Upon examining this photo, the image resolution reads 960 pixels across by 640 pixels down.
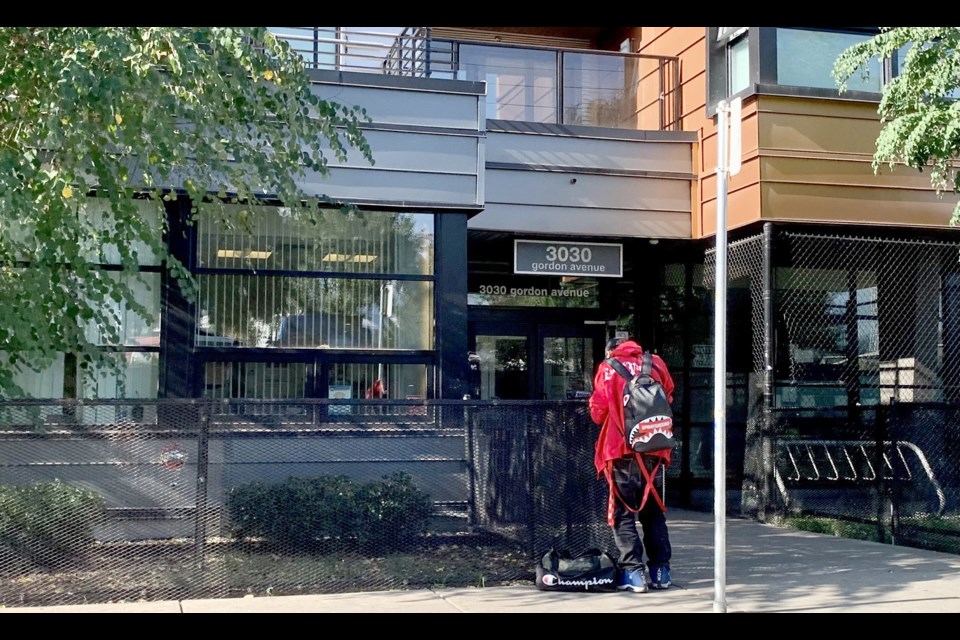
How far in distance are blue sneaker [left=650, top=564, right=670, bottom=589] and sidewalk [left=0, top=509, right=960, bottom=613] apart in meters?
0.07

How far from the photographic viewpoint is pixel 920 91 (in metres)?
10.1

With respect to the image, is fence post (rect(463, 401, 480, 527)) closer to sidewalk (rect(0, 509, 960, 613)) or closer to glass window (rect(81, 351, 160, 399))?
sidewalk (rect(0, 509, 960, 613))

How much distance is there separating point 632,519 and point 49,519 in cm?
410

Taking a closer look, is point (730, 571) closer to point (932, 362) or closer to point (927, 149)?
point (927, 149)

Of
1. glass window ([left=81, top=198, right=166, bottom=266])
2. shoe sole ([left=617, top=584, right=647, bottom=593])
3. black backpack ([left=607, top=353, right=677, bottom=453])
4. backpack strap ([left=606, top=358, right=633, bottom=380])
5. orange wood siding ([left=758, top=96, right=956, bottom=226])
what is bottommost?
shoe sole ([left=617, top=584, right=647, bottom=593])

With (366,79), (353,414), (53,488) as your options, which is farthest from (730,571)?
(366,79)

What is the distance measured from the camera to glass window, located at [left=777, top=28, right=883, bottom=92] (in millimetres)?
11836

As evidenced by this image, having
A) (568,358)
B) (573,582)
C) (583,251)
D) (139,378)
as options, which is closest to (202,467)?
(573,582)

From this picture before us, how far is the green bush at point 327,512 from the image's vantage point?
7461 mm

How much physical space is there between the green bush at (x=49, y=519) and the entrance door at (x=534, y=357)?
305 inches

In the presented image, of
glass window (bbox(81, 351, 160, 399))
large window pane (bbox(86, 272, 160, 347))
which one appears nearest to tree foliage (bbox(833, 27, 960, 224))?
large window pane (bbox(86, 272, 160, 347))

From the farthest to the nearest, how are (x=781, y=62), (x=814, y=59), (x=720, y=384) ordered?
(x=814, y=59)
(x=781, y=62)
(x=720, y=384)

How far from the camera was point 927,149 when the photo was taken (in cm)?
990

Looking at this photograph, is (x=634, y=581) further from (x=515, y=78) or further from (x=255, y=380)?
(x=515, y=78)
